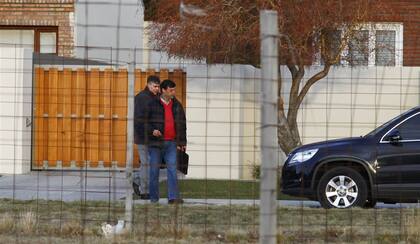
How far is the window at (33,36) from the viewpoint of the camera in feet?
71.4

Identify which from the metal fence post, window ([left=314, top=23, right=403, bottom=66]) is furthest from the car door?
the metal fence post

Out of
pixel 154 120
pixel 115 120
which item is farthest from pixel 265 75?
pixel 115 120

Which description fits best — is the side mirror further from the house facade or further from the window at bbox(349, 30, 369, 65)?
the window at bbox(349, 30, 369, 65)

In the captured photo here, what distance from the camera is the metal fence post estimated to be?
642 cm

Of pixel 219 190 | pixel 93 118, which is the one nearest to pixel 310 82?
pixel 219 190

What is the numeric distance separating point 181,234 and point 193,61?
8.61m

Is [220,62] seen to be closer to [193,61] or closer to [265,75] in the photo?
[193,61]

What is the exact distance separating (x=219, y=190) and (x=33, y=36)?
28.9ft

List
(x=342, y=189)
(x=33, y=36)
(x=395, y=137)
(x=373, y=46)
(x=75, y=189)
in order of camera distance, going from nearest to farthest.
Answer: (x=395, y=137)
(x=342, y=189)
(x=75, y=189)
(x=373, y=46)
(x=33, y=36)

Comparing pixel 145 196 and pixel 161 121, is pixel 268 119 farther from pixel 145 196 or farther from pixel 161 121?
pixel 145 196

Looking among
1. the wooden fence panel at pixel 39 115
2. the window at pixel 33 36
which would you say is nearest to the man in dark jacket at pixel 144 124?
the wooden fence panel at pixel 39 115

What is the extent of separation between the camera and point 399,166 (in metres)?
12.2

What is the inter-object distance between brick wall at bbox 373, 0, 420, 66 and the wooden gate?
5.00 metres

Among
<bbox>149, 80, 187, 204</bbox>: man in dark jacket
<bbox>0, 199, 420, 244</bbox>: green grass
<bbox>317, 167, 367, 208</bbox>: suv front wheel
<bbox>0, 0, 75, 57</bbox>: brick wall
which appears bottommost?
<bbox>0, 199, 420, 244</bbox>: green grass
